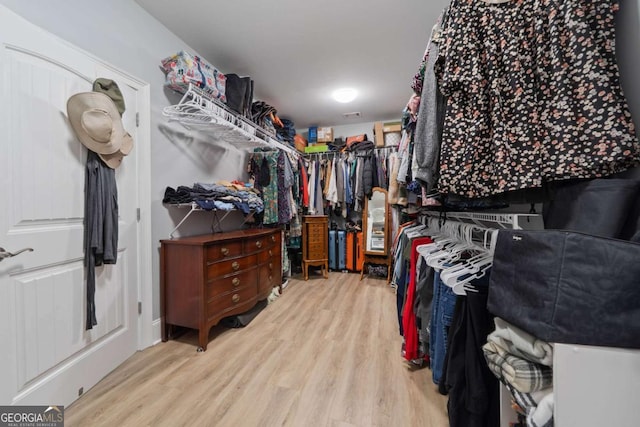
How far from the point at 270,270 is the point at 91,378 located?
149 centimetres

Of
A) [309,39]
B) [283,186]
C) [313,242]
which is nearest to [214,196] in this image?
[283,186]

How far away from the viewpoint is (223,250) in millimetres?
1855

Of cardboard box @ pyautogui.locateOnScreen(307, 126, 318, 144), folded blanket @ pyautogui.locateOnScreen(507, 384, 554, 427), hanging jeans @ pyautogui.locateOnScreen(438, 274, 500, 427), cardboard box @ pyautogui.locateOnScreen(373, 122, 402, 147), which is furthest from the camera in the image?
cardboard box @ pyautogui.locateOnScreen(307, 126, 318, 144)

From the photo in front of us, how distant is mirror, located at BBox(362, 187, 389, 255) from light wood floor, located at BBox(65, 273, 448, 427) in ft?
4.88

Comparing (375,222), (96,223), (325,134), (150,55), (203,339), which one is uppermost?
(325,134)

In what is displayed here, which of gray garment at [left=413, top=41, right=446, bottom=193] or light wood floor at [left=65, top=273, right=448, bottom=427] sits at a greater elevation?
gray garment at [left=413, top=41, right=446, bottom=193]

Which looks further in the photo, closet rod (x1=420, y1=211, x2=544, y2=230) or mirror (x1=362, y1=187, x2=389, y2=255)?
mirror (x1=362, y1=187, x2=389, y2=255)

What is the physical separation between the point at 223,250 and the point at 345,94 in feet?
7.69

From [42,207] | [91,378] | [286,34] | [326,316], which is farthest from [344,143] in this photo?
[91,378]

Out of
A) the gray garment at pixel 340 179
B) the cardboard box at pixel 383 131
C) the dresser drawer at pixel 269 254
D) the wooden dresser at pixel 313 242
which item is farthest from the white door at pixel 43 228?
the cardboard box at pixel 383 131

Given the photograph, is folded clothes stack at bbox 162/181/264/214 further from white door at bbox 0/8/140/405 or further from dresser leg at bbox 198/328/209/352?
dresser leg at bbox 198/328/209/352

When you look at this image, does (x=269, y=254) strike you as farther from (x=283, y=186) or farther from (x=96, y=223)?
(x=96, y=223)

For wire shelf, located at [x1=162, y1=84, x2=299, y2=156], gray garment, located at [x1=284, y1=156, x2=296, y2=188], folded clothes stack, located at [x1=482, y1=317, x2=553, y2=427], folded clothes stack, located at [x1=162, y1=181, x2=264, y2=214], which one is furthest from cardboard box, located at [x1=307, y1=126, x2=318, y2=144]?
folded clothes stack, located at [x1=482, y1=317, x2=553, y2=427]

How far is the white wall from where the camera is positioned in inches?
50.0
